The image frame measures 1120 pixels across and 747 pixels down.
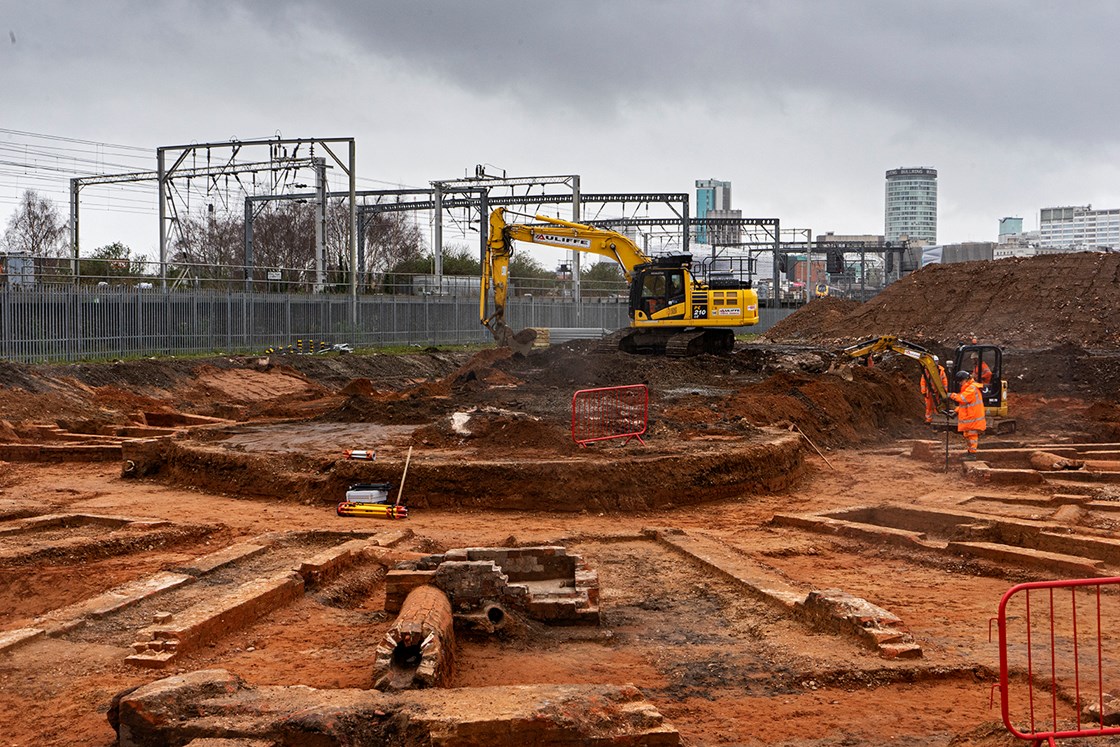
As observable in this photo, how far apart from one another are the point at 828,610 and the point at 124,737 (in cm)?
502

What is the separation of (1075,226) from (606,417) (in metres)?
145

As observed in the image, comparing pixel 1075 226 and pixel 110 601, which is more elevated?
pixel 1075 226

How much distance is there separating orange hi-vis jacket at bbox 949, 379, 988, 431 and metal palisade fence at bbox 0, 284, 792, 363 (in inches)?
801

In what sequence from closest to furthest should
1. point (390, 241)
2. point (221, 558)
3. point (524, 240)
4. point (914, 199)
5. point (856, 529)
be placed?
point (221, 558)
point (856, 529)
point (524, 240)
point (390, 241)
point (914, 199)

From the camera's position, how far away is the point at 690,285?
2830cm

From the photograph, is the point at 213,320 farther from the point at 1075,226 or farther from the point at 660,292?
the point at 1075,226

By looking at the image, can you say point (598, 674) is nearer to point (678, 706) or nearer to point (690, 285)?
point (678, 706)

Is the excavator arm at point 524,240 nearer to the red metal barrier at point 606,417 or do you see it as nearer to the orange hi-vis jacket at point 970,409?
the red metal barrier at point 606,417

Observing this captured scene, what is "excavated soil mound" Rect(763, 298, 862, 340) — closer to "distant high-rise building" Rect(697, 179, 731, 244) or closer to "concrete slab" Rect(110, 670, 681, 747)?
"concrete slab" Rect(110, 670, 681, 747)

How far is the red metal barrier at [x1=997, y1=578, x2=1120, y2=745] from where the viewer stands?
17.8 feet

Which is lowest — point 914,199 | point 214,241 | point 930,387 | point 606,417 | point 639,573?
point 639,573

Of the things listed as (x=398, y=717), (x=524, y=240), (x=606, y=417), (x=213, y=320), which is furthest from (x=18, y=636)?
(x=213, y=320)

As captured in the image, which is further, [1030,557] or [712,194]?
[712,194]

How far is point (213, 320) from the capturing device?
1187 inches
